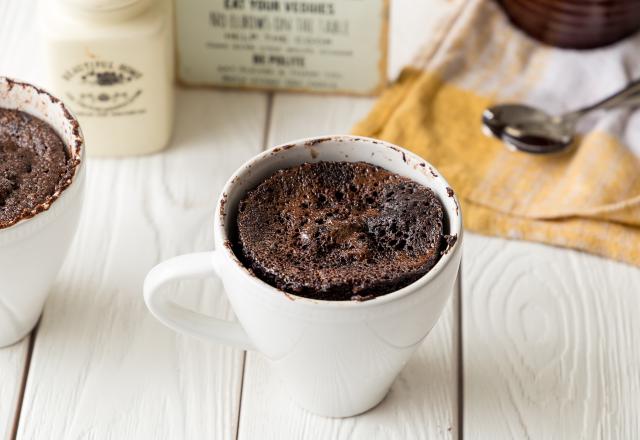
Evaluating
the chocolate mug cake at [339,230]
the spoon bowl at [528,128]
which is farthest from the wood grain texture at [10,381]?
the spoon bowl at [528,128]

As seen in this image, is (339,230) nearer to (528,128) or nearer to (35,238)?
(35,238)

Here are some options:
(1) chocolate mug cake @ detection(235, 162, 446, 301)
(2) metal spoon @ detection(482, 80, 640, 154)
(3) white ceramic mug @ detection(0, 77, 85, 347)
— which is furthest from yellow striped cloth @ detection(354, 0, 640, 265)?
(3) white ceramic mug @ detection(0, 77, 85, 347)

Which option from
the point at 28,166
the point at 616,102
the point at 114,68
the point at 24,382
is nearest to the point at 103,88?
the point at 114,68

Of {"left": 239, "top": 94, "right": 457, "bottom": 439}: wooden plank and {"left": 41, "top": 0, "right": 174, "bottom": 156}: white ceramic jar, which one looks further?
{"left": 41, "top": 0, "right": 174, "bottom": 156}: white ceramic jar

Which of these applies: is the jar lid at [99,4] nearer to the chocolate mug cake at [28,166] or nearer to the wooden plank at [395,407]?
the chocolate mug cake at [28,166]

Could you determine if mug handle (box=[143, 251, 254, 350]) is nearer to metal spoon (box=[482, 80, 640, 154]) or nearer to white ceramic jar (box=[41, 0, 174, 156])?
white ceramic jar (box=[41, 0, 174, 156])

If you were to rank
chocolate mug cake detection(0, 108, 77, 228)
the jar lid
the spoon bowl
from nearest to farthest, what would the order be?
chocolate mug cake detection(0, 108, 77, 228) → the jar lid → the spoon bowl

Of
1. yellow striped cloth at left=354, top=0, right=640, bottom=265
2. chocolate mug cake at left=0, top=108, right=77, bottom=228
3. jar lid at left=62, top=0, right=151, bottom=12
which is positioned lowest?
yellow striped cloth at left=354, top=0, right=640, bottom=265
